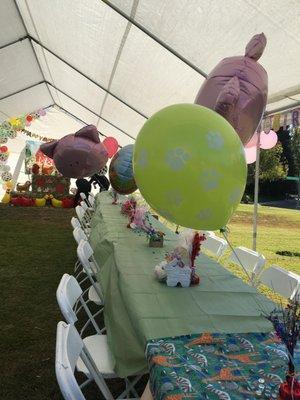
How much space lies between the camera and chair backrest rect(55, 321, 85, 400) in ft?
4.20

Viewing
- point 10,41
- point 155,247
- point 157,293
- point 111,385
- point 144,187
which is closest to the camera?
point 144,187

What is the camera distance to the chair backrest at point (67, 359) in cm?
128

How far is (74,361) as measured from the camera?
1644mm

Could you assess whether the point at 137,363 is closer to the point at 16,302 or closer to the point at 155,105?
the point at 16,302

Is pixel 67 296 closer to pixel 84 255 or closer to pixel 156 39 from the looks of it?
pixel 84 255

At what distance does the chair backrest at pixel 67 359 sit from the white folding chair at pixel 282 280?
1.65 meters

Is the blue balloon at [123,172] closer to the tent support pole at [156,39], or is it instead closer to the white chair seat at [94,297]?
the tent support pole at [156,39]

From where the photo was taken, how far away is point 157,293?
237 cm

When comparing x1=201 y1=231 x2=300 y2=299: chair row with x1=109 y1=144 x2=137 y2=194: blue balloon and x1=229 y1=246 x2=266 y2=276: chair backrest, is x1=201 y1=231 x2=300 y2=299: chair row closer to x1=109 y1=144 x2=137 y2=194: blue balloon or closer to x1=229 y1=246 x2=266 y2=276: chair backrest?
x1=229 y1=246 x2=266 y2=276: chair backrest

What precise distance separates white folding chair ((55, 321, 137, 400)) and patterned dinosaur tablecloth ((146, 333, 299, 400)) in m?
0.30

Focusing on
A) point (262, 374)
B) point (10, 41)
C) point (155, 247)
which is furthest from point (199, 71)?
point (10, 41)

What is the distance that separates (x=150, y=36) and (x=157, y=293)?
118 inches

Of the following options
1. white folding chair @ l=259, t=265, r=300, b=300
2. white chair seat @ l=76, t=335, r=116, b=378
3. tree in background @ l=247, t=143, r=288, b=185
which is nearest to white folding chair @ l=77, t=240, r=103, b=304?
white chair seat @ l=76, t=335, r=116, b=378

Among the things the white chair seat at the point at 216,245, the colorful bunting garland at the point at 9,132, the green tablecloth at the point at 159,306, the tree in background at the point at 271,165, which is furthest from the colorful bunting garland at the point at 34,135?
the tree in background at the point at 271,165
